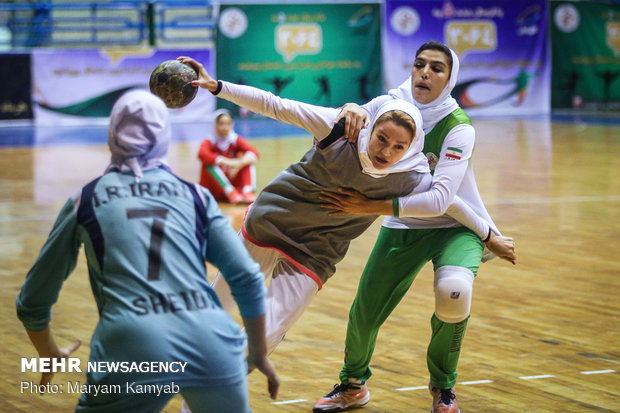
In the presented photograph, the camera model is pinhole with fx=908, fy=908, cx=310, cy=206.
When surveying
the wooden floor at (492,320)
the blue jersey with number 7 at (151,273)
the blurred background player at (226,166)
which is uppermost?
the blue jersey with number 7 at (151,273)

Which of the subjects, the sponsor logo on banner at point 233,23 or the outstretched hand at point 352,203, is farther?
the sponsor logo on banner at point 233,23

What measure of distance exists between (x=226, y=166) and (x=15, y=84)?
10217 millimetres

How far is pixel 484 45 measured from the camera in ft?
74.4

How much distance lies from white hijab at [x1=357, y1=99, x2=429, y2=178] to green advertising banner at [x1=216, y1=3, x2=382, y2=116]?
17307 millimetres

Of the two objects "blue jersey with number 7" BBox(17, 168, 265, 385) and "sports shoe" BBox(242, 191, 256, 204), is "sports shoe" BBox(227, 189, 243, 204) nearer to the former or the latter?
"sports shoe" BBox(242, 191, 256, 204)

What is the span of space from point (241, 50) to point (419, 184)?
17780mm

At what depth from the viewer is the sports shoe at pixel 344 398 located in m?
4.39

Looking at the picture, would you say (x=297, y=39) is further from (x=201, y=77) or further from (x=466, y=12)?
(x=201, y=77)

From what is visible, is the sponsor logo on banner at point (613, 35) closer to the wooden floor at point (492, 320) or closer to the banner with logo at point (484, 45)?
the banner with logo at point (484, 45)

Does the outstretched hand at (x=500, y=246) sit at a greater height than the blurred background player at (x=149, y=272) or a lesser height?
lesser

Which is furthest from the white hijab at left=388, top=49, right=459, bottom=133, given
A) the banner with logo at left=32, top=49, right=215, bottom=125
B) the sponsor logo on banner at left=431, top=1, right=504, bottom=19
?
the sponsor logo on banner at left=431, top=1, right=504, bottom=19

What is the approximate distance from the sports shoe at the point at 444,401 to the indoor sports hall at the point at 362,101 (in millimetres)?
151

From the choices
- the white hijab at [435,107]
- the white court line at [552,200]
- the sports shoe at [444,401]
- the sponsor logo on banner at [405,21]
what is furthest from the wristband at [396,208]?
the sponsor logo on banner at [405,21]

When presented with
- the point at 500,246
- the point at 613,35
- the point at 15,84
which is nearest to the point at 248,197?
the point at 500,246
